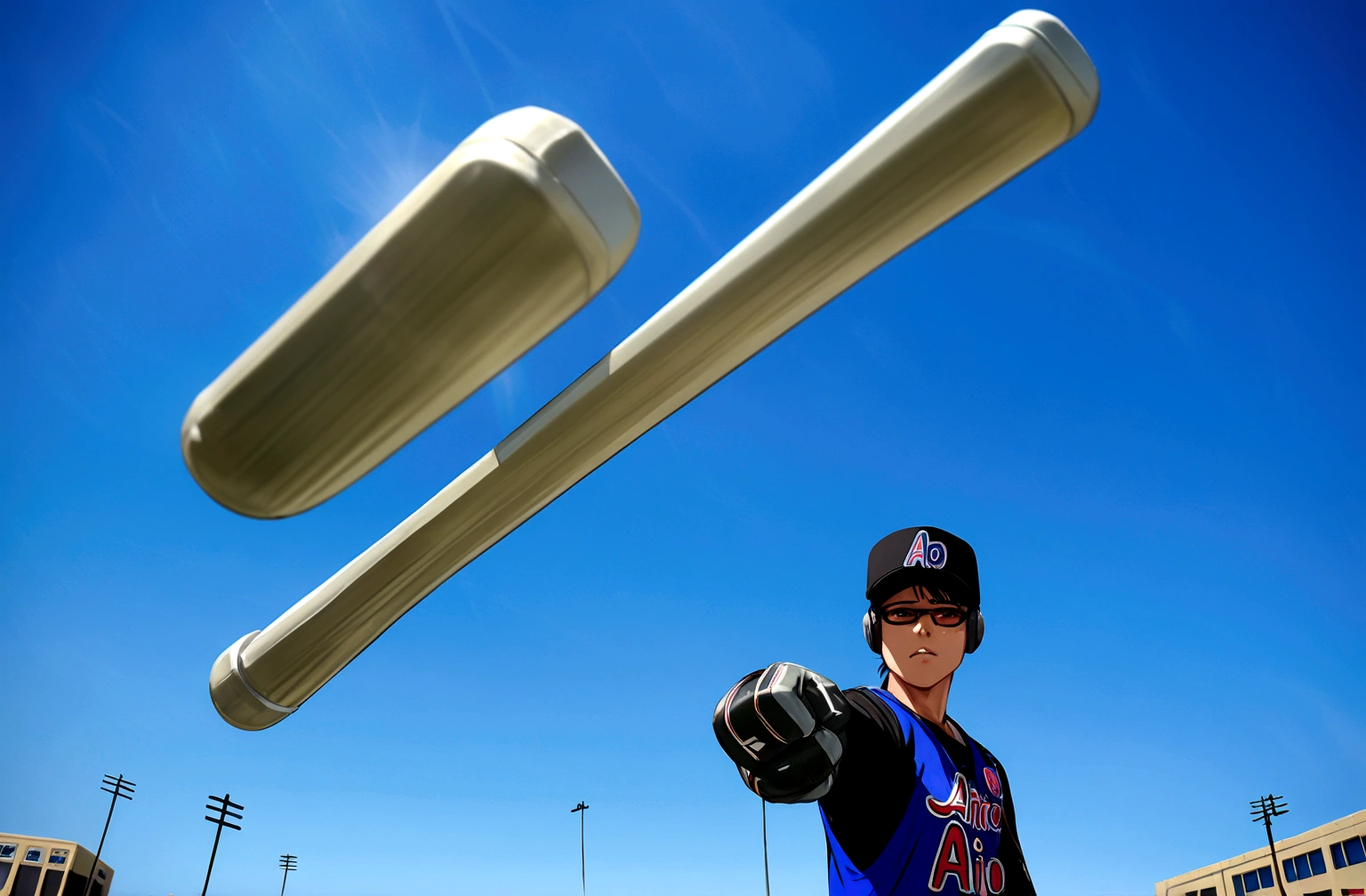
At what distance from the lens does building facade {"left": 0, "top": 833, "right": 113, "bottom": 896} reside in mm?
48844

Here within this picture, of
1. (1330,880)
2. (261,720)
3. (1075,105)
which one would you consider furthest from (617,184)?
(1330,880)

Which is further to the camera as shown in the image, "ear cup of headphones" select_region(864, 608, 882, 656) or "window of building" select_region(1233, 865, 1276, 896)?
"window of building" select_region(1233, 865, 1276, 896)

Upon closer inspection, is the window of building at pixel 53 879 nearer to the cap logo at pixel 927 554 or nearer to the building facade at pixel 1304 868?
the building facade at pixel 1304 868

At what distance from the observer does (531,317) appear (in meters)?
1.02

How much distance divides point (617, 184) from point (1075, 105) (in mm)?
567

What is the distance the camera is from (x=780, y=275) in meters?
1.17

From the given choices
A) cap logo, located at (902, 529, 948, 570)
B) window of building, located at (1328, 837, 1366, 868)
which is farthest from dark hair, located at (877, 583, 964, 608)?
window of building, located at (1328, 837, 1366, 868)

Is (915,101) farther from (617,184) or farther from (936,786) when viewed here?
(936,786)

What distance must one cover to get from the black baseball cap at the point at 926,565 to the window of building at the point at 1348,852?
3969 centimetres

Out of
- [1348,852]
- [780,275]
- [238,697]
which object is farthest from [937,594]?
[1348,852]

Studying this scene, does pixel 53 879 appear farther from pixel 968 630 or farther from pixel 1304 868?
pixel 1304 868

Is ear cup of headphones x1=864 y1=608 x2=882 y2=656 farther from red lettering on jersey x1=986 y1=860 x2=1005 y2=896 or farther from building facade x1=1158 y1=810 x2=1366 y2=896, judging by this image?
building facade x1=1158 y1=810 x2=1366 y2=896

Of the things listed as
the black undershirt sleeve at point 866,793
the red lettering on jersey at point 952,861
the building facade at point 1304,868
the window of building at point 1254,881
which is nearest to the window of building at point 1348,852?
the building facade at point 1304,868

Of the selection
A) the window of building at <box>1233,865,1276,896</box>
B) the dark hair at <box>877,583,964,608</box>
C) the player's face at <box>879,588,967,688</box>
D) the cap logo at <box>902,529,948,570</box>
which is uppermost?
the window of building at <box>1233,865,1276,896</box>
